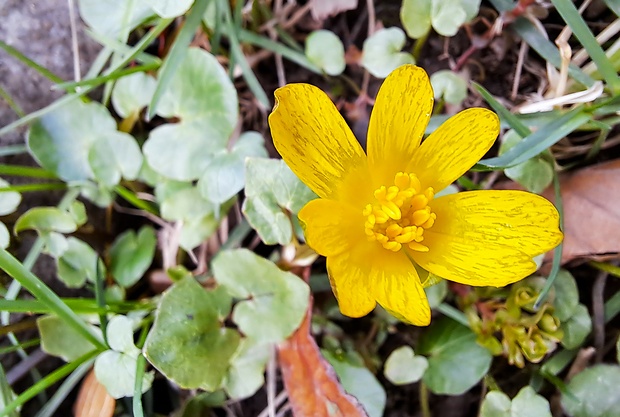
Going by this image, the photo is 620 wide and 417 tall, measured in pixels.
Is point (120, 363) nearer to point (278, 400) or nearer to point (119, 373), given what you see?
point (119, 373)

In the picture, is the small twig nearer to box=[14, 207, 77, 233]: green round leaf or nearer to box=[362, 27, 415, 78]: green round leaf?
box=[14, 207, 77, 233]: green round leaf

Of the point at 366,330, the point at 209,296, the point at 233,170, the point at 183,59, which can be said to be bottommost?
the point at 366,330

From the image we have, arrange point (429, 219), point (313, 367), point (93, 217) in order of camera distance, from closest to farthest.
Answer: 1. point (429, 219)
2. point (313, 367)
3. point (93, 217)

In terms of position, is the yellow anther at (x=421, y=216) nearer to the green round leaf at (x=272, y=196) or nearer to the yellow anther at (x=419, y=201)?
the yellow anther at (x=419, y=201)

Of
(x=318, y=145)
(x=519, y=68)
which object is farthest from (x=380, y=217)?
(x=519, y=68)

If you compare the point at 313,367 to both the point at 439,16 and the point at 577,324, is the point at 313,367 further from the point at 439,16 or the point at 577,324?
the point at 439,16

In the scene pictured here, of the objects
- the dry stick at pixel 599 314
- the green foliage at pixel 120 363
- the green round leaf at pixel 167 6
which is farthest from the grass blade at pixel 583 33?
the green foliage at pixel 120 363

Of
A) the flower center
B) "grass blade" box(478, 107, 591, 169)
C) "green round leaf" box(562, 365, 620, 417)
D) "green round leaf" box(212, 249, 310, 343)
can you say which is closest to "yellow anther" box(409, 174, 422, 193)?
the flower center

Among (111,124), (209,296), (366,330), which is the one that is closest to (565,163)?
(366,330)
